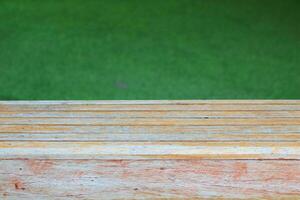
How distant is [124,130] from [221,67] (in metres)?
1.63

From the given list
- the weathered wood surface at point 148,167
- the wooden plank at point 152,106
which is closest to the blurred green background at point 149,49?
the wooden plank at point 152,106

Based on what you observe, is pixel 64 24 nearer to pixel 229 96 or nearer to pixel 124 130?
pixel 229 96

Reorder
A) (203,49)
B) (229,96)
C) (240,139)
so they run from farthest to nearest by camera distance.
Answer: (203,49) → (229,96) → (240,139)

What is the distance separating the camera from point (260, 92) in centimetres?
256

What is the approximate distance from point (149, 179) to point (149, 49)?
1974 millimetres

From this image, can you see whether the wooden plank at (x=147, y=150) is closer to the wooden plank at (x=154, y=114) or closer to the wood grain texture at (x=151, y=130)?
the wood grain texture at (x=151, y=130)

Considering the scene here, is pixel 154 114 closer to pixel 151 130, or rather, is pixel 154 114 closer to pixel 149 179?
pixel 151 130

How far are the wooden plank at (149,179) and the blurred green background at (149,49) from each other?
1.36m

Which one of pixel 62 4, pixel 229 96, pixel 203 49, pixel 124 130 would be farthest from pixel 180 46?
pixel 124 130

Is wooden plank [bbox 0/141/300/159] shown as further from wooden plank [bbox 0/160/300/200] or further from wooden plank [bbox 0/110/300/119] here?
wooden plank [bbox 0/110/300/119]

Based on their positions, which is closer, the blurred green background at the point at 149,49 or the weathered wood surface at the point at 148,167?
the weathered wood surface at the point at 148,167

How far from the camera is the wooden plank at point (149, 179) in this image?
3.60ft

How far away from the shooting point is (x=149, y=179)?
3.62 feet

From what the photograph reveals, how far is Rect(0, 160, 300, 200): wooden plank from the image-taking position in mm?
1097
